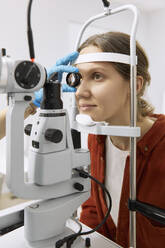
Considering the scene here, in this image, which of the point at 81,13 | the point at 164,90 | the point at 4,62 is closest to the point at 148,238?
the point at 4,62

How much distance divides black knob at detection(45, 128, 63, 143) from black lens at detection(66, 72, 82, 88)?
145 millimetres

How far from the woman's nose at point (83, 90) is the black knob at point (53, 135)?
0.31 metres

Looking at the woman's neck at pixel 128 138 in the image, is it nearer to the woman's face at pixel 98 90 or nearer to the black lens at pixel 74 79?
the woman's face at pixel 98 90

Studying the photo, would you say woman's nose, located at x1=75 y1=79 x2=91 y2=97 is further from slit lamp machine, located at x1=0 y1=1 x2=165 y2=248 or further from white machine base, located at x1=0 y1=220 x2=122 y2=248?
white machine base, located at x1=0 y1=220 x2=122 y2=248

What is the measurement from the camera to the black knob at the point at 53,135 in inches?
18.2

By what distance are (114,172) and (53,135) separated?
584 millimetres

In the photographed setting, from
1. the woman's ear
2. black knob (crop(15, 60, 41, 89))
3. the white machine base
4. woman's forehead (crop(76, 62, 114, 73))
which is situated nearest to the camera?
black knob (crop(15, 60, 41, 89))

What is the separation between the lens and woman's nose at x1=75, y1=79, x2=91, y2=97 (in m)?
0.76

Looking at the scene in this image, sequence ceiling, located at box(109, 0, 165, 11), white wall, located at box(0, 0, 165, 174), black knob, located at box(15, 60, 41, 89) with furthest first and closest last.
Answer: ceiling, located at box(109, 0, 165, 11)
white wall, located at box(0, 0, 165, 174)
black knob, located at box(15, 60, 41, 89)

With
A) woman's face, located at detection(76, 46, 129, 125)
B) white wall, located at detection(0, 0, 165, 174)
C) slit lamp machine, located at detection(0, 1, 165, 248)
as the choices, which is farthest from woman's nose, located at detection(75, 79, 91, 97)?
white wall, located at detection(0, 0, 165, 174)

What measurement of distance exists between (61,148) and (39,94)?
0.53 feet

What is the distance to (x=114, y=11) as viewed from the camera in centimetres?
68

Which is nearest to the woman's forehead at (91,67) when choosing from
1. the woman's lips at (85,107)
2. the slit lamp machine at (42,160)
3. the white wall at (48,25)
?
the woman's lips at (85,107)

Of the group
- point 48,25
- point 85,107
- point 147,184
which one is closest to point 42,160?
point 85,107
